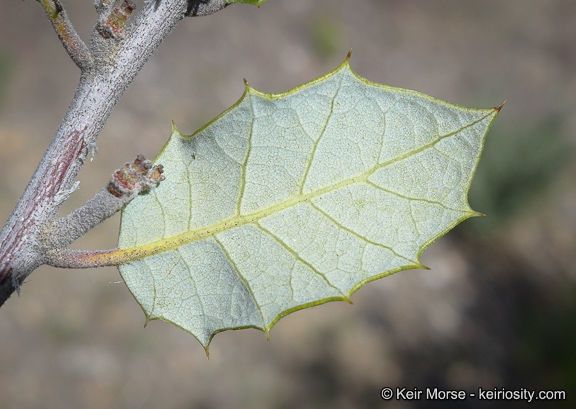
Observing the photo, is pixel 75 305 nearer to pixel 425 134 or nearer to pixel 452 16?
pixel 425 134

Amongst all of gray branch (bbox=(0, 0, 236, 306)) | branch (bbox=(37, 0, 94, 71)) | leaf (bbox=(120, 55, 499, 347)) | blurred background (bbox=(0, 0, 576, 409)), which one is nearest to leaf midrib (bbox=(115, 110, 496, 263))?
leaf (bbox=(120, 55, 499, 347))

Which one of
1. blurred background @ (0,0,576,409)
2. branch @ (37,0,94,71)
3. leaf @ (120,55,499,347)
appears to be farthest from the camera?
blurred background @ (0,0,576,409)

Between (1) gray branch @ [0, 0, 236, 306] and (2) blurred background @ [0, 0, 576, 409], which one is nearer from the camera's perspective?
(1) gray branch @ [0, 0, 236, 306]

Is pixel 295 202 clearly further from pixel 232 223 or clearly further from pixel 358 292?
pixel 358 292

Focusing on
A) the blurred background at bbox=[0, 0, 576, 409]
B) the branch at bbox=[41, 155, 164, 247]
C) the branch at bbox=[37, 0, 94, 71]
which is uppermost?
the blurred background at bbox=[0, 0, 576, 409]

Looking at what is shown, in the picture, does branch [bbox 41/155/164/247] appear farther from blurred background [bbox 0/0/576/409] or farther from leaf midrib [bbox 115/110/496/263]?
blurred background [bbox 0/0/576/409]

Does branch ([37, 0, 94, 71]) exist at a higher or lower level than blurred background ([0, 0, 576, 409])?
lower

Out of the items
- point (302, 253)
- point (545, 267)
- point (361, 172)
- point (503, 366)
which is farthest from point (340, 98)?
point (545, 267)
